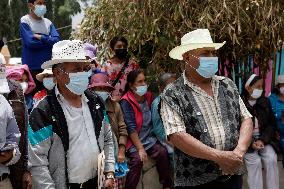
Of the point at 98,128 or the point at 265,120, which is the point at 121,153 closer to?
the point at 265,120

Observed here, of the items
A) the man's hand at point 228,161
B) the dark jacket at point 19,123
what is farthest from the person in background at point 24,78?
the man's hand at point 228,161

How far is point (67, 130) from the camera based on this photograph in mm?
3658

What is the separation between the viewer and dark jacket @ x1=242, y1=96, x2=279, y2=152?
6.81m

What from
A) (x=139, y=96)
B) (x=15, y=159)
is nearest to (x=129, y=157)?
(x=139, y=96)

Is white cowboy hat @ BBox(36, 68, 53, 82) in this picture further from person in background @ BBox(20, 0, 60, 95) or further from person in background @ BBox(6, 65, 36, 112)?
person in background @ BBox(20, 0, 60, 95)

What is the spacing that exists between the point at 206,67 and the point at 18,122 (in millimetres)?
1555

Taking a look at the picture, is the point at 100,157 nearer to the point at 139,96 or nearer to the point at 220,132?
the point at 220,132

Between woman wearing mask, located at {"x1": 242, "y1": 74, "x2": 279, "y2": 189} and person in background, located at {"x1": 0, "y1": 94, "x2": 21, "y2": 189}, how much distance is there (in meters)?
3.62

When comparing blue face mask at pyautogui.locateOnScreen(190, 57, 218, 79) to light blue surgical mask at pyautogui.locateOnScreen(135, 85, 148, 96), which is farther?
light blue surgical mask at pyautogui.locateOnScreen(135, 85, 148, 96)

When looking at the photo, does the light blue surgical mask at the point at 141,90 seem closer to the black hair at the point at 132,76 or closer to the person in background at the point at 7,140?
the black hair at the point at 132,76

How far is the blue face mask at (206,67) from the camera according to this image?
4.09 meters

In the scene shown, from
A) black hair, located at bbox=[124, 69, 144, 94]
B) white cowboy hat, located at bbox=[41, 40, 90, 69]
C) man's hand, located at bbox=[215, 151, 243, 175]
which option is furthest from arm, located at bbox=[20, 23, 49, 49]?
man's hand, located at bbox=[215, 151, 243, 175]

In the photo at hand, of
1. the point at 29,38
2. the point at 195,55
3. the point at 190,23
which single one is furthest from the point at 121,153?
the point at 29,38

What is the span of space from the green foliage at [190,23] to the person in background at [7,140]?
3.30 meters
